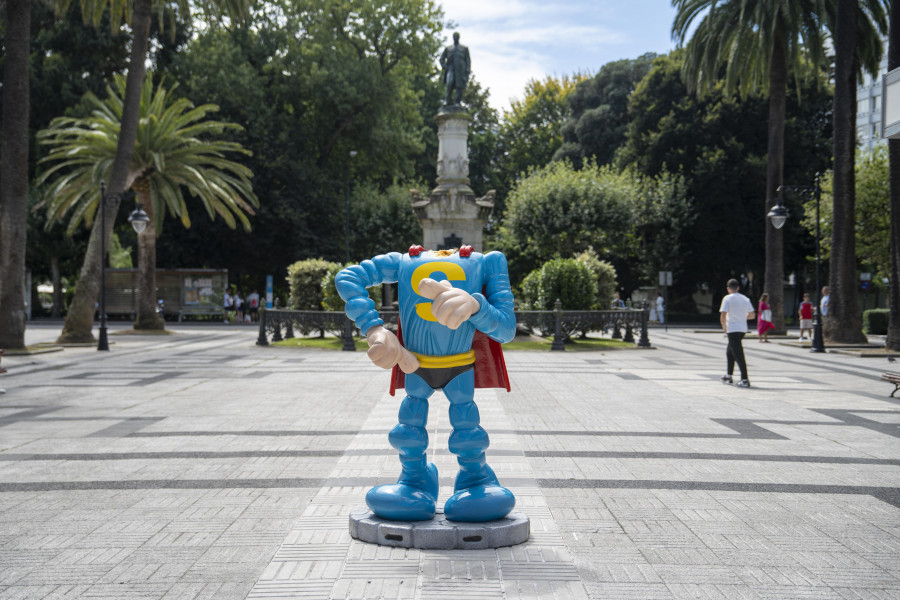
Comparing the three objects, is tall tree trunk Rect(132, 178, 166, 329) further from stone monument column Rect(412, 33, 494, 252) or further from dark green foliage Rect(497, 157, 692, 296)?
A: dark green foliage Rect(497, 157, 692, 296)

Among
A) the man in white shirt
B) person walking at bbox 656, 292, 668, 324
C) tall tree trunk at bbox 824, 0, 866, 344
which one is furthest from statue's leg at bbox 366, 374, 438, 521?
person walking at bbox 656, 292, 668, 324

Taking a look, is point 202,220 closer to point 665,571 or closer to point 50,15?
point 50,15

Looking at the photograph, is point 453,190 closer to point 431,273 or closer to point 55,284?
point 431,273

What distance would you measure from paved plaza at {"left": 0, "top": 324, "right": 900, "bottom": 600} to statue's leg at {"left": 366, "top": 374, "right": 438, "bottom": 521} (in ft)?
0.88

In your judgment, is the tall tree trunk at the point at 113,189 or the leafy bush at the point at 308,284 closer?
the tall tree trunk at the point at 113,189

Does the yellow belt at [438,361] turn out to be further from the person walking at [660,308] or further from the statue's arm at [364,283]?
the person walking at [660,308]

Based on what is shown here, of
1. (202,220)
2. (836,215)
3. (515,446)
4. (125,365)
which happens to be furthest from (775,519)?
(202,220)

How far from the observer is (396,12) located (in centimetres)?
4056

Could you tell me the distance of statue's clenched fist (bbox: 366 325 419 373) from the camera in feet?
13.9

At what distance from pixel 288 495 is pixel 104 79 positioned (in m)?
37.5

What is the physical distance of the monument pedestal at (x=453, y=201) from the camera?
917 inches

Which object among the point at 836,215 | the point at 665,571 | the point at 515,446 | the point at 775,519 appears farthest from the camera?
the point at 836,215

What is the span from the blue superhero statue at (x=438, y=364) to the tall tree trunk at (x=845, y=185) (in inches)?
756

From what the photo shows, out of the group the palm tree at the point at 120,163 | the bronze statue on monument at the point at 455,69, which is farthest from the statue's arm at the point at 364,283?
the bronze statue on monument at the point at 455,69
